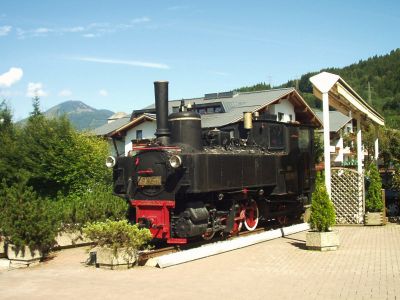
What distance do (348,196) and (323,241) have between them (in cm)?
464

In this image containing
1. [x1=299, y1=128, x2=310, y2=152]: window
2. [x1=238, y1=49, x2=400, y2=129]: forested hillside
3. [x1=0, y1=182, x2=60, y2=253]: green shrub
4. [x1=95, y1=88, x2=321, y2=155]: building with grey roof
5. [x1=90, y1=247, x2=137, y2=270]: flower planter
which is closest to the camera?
[x1=90, y1=247, x2=137, y2=270]: flower planter

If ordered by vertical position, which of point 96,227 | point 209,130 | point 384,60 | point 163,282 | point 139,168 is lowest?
point 163,282

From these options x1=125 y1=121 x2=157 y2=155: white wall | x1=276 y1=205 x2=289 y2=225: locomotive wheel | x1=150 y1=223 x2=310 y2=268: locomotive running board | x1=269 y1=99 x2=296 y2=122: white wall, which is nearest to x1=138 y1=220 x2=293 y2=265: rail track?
x1=150 y1=223 x2=310 y2=268: locomotive running board

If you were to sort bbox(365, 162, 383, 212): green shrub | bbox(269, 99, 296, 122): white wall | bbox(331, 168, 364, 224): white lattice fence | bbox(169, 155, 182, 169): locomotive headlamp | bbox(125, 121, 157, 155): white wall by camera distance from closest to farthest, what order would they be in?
1. bbox(169, 155, 182, 169): locomotive headlamp
2. bbox(365, 162, 383, 212): green shrub
3. bbox(331, 168, 364, 224): white lattice fence
4. bbox(269, 99, 296, 122): white wall
5. bbox(125, 121, 157, 155): white wall

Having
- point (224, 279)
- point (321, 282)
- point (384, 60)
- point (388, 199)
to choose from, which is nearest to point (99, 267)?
point (224, 279)

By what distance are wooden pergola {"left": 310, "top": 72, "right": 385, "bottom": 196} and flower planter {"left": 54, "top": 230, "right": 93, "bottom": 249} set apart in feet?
19.4

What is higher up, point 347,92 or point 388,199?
point 347,92

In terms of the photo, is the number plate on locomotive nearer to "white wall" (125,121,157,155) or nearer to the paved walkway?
the paved walkway

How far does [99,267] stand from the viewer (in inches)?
345

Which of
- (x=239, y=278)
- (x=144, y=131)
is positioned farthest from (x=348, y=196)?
(x=144, y=131)

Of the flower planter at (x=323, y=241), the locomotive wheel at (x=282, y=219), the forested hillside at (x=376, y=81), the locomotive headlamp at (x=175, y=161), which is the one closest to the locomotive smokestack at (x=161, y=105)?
the locomotive headlamp at (x=175, y=161)

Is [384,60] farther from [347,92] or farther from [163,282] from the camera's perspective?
[163,282]

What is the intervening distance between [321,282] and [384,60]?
3621 inches

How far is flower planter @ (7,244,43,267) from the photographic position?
9.41m
